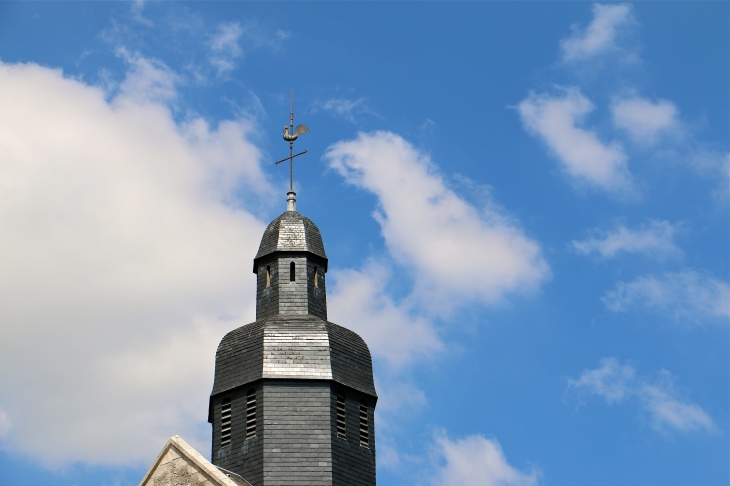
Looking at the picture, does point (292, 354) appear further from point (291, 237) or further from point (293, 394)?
point (291, 237)

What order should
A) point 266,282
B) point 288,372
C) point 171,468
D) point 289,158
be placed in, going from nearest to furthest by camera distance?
point 171,468 → point 288,372 → point 266,282 → point 289,158

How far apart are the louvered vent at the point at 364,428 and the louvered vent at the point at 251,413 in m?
2.73

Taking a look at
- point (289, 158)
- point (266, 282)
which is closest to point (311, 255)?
point (266, 282)

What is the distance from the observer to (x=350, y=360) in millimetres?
35688

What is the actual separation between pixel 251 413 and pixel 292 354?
1.79 metres

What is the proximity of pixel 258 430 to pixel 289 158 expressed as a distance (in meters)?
9.61

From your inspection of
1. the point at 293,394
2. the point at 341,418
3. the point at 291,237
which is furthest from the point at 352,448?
the point at 291,237

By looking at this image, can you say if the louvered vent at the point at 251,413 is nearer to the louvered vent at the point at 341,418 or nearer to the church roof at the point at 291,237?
the louvered vent at the point at 341,418

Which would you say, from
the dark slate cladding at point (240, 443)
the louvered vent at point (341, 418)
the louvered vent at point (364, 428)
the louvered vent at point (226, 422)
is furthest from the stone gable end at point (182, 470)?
the louvered vent at point (364, 428)

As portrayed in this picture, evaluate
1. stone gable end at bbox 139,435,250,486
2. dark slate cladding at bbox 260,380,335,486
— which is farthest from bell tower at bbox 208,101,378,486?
stone gable end at bbox 139,435,250,486

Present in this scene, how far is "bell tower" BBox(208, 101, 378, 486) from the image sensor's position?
33375mm

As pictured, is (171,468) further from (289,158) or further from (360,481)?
(289,158)

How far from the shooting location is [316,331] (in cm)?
3556

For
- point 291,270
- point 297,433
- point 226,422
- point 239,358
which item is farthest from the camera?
point 291,270
